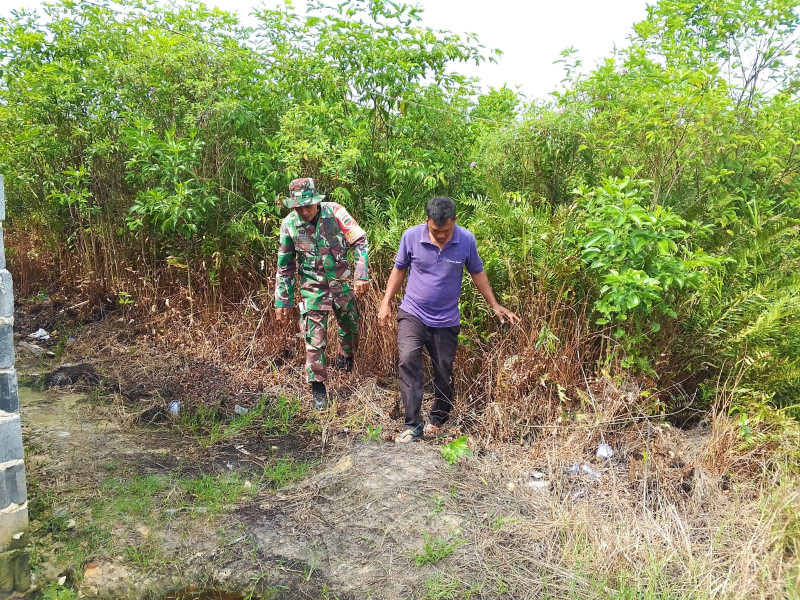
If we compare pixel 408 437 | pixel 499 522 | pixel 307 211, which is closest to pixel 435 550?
pixel 499 522

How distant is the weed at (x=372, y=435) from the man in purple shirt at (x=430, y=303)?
18 centimetres

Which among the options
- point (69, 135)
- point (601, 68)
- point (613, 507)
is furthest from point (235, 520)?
point (69, 135)

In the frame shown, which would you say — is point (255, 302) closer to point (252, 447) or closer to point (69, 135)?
point (252, 447)

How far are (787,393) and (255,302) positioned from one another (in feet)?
14.5

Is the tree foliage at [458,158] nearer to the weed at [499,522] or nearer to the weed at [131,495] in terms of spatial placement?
the weed at [499,522]

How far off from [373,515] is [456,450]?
2.39ft

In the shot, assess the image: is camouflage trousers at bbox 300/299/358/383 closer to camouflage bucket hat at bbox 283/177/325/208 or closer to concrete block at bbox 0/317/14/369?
camouflage bucket hat at bbox 283/177/325/208

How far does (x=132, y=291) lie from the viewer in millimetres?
6352

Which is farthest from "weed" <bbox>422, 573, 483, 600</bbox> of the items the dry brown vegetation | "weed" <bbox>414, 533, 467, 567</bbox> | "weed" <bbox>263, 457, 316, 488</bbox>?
"weed" <bbox>263, 457, 316, 488</bbox>

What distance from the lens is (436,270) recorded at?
12.9ft

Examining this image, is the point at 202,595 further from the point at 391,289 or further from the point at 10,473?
the point at 391,289

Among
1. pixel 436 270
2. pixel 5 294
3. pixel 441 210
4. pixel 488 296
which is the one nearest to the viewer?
pixel 5 294

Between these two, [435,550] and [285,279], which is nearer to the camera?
[435,550]

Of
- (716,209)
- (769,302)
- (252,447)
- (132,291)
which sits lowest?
(252,447)
